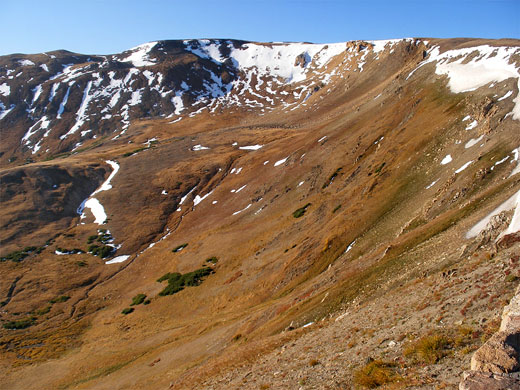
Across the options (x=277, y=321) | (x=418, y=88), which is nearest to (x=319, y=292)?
(x=277, y=321)

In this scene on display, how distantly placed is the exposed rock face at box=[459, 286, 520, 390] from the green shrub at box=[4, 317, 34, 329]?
5485 centimetres

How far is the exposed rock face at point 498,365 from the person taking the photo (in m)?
7.76

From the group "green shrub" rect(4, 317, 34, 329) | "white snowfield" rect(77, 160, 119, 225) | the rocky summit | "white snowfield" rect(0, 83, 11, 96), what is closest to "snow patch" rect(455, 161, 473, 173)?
the rocky summit

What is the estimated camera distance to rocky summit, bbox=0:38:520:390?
14172 millimetres

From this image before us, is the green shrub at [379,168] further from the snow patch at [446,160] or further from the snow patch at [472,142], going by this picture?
the snow patch at [472,142]

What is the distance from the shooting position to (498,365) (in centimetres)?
826

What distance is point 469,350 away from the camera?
10.5 metres

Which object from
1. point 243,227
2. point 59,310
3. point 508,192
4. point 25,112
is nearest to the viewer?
point 508,192

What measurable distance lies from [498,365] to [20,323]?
5630 centimetres

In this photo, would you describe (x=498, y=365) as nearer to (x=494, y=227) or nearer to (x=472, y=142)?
(x=494, y=227)

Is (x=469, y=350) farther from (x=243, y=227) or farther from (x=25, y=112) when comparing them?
(x=25, y=112)

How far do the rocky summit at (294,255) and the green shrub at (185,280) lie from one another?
0.60 m

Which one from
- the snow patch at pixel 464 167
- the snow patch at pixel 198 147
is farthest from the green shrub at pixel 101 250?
the snow patch at pixel 464 167

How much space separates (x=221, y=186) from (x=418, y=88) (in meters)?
47.5
